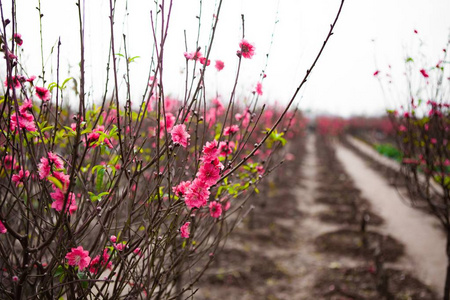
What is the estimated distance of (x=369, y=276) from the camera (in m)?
5.46

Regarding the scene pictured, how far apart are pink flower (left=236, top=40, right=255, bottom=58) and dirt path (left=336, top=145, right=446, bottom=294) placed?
17.2ft

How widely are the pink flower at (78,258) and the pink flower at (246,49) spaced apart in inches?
44.2

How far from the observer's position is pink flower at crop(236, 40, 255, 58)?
62.8 inches

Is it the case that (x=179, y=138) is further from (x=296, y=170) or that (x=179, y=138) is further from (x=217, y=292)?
(x=296, y=170)

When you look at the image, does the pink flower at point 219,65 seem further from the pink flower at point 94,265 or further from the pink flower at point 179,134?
the pink flower at point 94,265

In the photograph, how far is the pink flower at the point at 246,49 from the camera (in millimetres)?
1596

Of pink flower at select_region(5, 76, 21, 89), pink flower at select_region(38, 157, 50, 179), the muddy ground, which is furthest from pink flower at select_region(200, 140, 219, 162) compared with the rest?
the muddy ground

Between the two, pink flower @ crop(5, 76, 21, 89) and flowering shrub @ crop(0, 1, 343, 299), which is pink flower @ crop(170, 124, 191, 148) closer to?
flowering shrub @ crop(0, 1, 343, 299)

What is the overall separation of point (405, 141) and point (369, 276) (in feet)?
8.65

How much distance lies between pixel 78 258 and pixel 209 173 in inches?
24.8

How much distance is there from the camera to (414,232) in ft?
24.2

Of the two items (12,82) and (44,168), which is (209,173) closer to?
(44,168)

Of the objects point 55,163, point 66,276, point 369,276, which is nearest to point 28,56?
point 55,163

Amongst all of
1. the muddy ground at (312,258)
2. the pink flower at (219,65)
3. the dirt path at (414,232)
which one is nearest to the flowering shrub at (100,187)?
the pink flower at (219,65)
